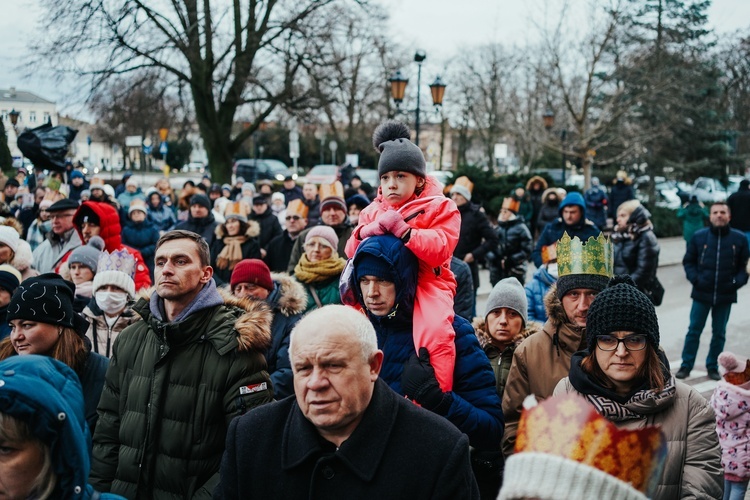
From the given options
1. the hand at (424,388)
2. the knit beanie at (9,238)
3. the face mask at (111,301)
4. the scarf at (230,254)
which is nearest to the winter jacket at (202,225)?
the scarf at (230,254)

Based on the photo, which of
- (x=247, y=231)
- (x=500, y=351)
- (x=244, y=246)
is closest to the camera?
(x=500, y=351)

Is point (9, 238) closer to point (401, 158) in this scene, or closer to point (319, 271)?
point (319, 271)

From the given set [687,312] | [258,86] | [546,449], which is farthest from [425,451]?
[258,86]

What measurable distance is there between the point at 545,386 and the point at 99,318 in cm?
305

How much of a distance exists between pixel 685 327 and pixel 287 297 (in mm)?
8496

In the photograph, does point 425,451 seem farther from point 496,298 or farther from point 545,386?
point 496,298

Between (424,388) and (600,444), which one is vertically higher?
(600,444)

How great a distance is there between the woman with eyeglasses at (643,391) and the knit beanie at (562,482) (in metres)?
1.25

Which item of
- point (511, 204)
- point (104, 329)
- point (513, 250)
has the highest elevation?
point (511, 204)

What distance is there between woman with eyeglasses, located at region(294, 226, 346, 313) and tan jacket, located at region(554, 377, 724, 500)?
10.8 ft

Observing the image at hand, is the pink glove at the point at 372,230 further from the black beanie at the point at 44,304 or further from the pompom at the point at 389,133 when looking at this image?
the black beanie at the point at 44,304

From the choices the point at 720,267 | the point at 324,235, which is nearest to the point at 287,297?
the point at 324,235

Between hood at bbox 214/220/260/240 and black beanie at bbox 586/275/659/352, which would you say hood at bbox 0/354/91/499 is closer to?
black beanie at bbox 586/275/659/352

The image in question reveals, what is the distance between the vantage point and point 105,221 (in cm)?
720
